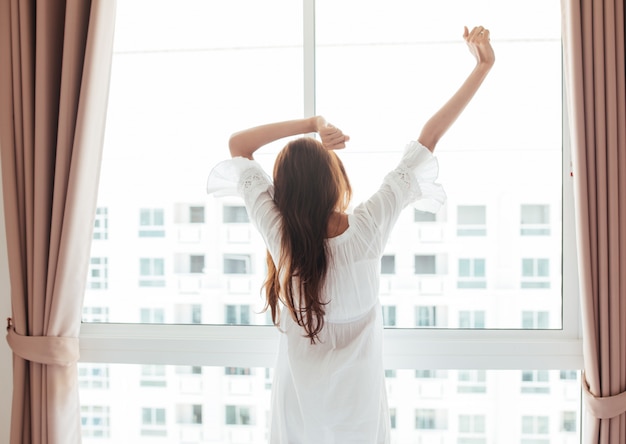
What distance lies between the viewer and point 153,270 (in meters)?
1.96

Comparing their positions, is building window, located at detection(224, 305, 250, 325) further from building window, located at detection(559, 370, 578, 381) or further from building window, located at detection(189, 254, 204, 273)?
building window, located at detection(559, 370, 578, 381)

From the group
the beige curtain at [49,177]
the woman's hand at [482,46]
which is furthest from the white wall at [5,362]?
the woman's hand at [482,46]

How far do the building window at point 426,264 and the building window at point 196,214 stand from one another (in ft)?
2.56

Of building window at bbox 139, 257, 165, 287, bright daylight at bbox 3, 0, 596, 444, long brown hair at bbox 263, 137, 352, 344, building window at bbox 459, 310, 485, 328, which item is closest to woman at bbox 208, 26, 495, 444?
long brown hair at bbox 263, 137, 352, 344

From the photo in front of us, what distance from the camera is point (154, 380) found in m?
2.00

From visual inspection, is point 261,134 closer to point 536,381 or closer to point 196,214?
point 196,214

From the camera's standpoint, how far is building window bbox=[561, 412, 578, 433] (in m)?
1.89

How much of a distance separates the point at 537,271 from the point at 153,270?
137cm

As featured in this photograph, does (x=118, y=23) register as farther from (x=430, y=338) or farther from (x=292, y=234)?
(x=430, y=338)

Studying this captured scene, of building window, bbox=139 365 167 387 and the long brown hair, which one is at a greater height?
the long brown hair

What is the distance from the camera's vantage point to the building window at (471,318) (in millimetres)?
1857

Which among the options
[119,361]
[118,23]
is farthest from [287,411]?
[118,23]

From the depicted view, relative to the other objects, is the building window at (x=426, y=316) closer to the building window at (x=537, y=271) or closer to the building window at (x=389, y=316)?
the building window at (x=389, y=316)

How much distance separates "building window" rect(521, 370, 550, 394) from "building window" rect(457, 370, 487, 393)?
14 cm
